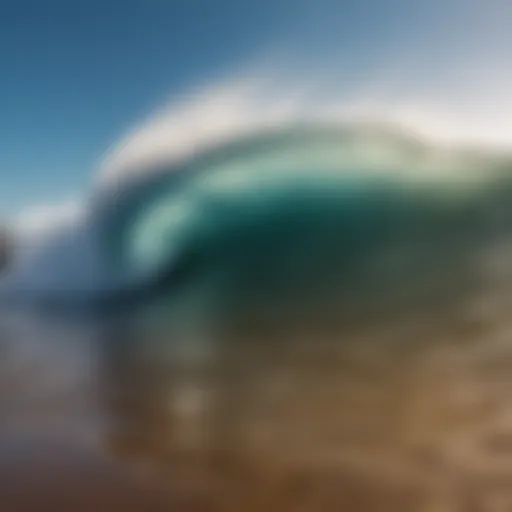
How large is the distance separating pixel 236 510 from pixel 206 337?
637 millimetres

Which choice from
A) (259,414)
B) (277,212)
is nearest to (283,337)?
(259,414)

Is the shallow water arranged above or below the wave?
below

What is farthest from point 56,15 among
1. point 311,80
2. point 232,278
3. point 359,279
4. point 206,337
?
point 359,279

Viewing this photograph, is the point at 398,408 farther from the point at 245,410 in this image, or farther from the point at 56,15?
the point at 56,15

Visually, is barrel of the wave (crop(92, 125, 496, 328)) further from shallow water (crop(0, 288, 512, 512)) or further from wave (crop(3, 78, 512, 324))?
shallow water (crop(0, 288, 512, 512))

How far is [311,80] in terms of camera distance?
6.04ft

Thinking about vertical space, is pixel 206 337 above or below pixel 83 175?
below

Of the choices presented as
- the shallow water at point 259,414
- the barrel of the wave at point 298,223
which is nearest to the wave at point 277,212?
the barrel of the wave at point 298,223

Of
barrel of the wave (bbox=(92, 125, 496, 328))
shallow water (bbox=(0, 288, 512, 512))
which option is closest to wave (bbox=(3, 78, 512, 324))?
barrel of the wave (bbox=(92, 125, 496, 328))

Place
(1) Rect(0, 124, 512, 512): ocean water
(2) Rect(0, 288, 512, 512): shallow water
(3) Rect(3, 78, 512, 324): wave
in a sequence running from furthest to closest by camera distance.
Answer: (3) Rect(3, 78, 512, 324): wave < (1) Rect(0, 124, 512, 512): ocean water < (2) Rect(0, 288, 512, 512): shallow water

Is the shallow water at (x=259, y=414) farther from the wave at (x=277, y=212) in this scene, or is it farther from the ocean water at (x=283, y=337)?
the wave at (x=277, y=212)

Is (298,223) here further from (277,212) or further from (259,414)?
(259,414)

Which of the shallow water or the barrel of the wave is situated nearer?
the shallow water

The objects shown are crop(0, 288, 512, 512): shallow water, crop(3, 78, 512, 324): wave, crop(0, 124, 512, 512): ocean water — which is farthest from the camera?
crop(3, 78, 512, 324): wave
